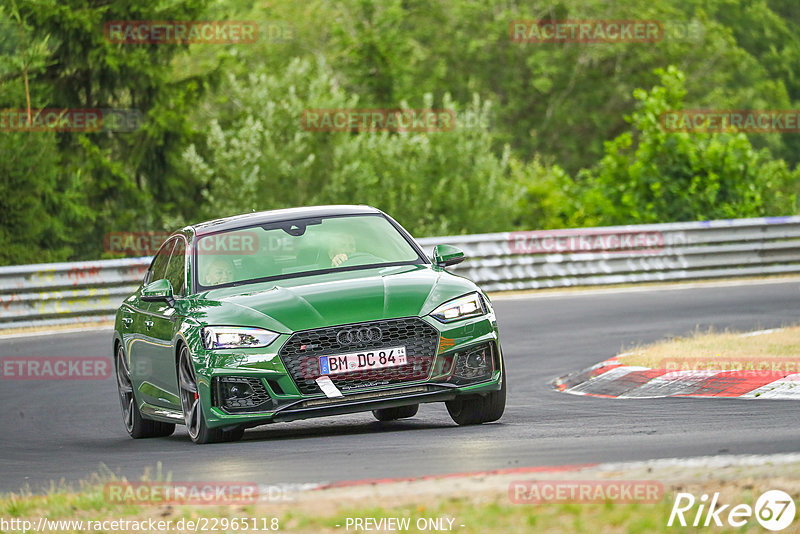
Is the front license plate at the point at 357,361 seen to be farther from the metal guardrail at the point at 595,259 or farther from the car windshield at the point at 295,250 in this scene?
the metal guardrail at the point at 595,259

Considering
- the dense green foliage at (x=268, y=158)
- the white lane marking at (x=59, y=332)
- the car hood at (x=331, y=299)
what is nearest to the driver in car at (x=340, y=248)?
the car hood at (x=331, y=299)

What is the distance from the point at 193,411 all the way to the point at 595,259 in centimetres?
1464

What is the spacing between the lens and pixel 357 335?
8.98 m

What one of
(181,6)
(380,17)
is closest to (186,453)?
(181,6)

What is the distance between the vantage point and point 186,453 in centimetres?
905

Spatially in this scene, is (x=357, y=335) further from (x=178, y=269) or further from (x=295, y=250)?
(x=178, y=269)

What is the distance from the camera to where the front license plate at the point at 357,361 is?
897 centimetres

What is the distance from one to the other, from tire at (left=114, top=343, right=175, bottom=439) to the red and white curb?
3375 mm

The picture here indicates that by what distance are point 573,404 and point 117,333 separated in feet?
11.9

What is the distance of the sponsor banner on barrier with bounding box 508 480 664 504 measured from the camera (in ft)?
18.8

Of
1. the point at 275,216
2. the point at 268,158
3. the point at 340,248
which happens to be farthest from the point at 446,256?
the point at 268,158

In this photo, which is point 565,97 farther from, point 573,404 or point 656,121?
point 573,404

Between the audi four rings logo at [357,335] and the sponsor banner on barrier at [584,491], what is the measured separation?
2.89m

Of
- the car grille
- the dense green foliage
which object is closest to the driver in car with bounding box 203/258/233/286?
the car grille
